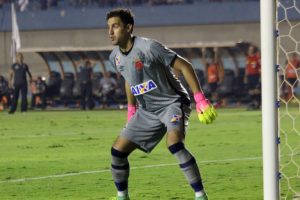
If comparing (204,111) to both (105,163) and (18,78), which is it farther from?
(18,78)

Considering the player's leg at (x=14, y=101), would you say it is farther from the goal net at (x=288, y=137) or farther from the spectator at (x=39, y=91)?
the goal net at (x=288, y=137)

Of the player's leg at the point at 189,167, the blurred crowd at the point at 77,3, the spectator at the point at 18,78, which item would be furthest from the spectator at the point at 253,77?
the player's leg at the point at 189,167

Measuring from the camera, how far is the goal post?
261 inches

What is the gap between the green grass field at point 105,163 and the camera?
939cm

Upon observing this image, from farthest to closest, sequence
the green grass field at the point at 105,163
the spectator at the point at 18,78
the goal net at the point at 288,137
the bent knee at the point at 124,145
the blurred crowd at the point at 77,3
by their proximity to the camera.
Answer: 1. the blurred crowd at the point at 77,3
2. the spectator at the point at 18,78
3. the green grass field at the point at 105,163
4. the goal net at the point at 288,137
5. the bent knee at the point at 124,145

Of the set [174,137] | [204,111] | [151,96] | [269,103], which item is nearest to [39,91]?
[151,96]

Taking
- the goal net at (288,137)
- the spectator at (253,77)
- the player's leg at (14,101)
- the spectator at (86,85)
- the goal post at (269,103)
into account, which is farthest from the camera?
the spectator at (86,85)

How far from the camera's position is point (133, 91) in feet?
25.6

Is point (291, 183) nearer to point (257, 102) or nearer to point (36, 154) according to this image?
point (36, 154)

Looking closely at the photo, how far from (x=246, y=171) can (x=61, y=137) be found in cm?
664

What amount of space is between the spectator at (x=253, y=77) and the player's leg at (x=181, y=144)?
60.4 feet

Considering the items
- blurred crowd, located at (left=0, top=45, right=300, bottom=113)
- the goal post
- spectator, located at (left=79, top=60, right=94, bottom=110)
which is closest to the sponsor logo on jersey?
the goal post

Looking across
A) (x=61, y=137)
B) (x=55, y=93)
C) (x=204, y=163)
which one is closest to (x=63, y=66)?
(x=55, y=93)

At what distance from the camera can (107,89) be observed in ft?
93.9
